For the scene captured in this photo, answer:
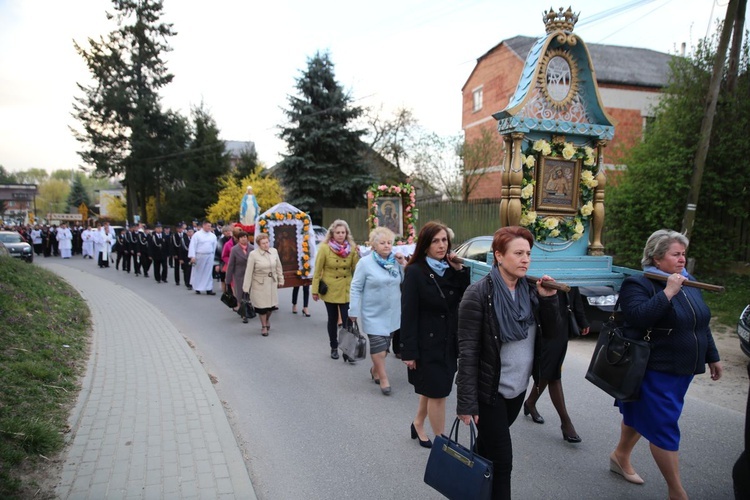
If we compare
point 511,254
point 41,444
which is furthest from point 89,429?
point 511,254

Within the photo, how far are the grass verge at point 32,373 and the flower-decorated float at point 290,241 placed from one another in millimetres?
3756

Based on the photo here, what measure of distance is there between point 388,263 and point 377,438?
1898mm

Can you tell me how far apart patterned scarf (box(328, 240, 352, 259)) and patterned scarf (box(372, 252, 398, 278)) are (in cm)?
151

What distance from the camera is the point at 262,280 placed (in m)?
8.55

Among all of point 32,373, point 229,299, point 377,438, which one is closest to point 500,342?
point 377,438

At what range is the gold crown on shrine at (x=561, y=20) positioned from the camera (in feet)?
18.6

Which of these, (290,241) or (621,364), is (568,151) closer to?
(621,364)

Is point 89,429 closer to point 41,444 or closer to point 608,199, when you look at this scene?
point 41,444

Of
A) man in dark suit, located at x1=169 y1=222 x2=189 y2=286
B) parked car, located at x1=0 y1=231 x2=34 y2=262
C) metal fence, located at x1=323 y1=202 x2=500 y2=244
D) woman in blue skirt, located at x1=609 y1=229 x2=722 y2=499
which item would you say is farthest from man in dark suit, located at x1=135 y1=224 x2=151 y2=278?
woman in blue skirt, located at x1=609 y1=229 x2=722 y2=499

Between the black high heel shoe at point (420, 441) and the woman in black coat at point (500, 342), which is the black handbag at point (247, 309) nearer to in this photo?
the black high heel shoe at point (420, 441)

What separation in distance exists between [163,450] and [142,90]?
3859 centimetres

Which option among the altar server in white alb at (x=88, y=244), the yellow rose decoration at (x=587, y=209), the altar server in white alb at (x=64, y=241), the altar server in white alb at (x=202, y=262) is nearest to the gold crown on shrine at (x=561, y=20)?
the yellow rose decoration at (x=587, y=209)

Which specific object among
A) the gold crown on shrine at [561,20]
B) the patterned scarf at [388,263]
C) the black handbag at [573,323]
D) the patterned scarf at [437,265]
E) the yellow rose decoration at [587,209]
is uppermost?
the gold crown on shrine at [561,20]

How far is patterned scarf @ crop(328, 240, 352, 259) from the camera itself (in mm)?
6957
